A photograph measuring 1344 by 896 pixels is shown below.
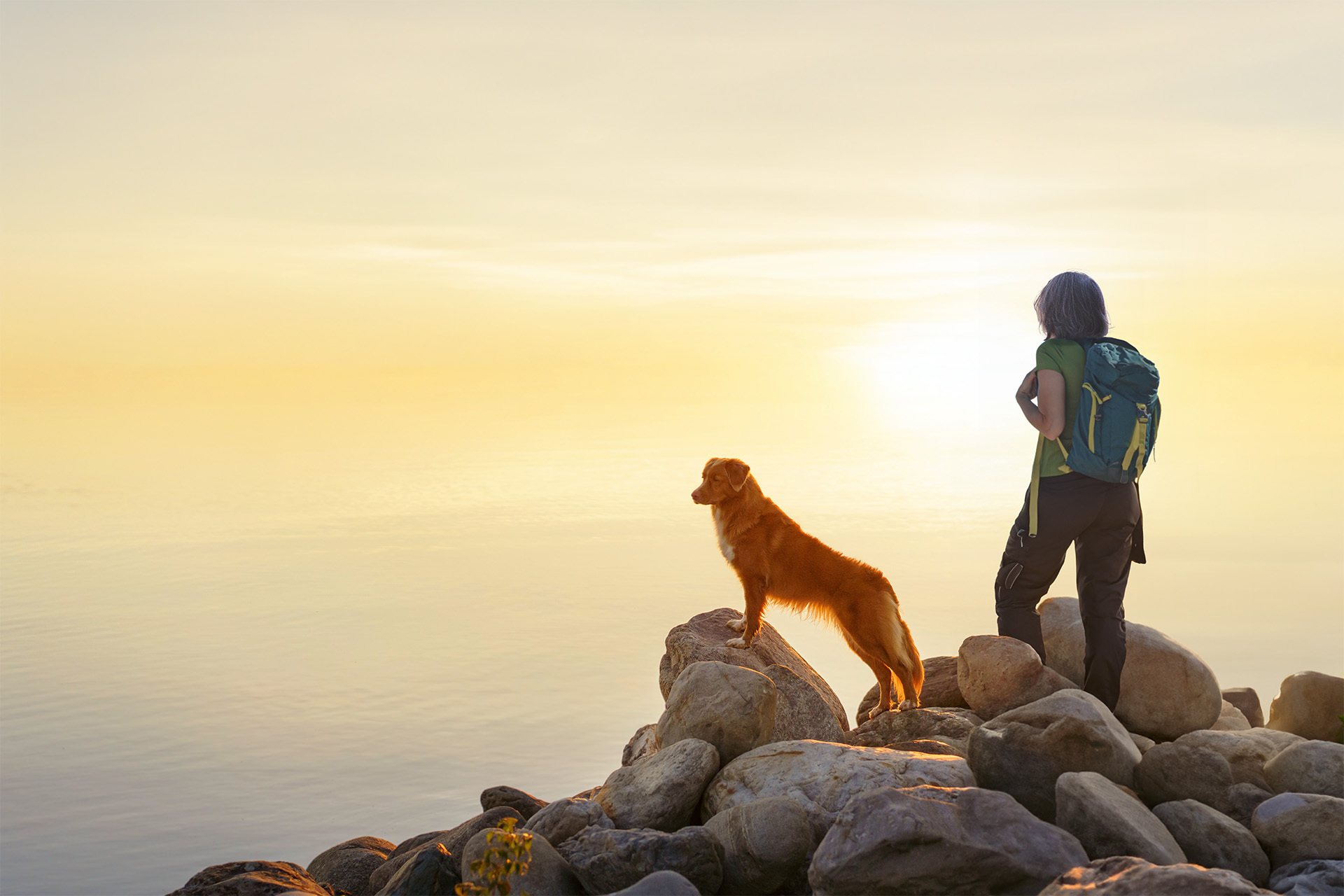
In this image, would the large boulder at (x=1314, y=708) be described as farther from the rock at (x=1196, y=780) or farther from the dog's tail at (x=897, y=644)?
the dog's tail at (x=897, y=644)

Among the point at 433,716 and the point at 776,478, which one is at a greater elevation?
the point at 776,478

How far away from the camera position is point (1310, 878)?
16.7 feet

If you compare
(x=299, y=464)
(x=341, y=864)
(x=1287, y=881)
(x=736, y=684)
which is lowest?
(x=1287, y=881)

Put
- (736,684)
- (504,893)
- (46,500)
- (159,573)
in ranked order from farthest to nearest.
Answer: (46,500), (159,573), (736,684), (504,893)

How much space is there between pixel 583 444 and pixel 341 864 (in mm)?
51915

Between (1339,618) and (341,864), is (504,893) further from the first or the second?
(1339,618)

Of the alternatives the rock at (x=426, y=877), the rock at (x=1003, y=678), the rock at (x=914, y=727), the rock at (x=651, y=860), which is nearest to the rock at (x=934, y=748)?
the rock at (x=914, y=727)

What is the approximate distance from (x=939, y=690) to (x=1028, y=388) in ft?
8.00

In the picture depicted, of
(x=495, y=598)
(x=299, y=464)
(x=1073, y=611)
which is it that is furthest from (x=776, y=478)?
(x=1073, y=611)

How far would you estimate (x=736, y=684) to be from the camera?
21.2 ft

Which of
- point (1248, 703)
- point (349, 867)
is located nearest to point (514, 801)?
point (349, 867)

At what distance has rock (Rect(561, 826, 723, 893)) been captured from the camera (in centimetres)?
530

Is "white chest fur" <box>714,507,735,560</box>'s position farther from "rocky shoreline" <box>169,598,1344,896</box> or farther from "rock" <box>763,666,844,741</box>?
"rock" <box>763,666,844,741</box>

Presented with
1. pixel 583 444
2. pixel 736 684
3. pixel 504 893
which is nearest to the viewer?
pixel 504 893
